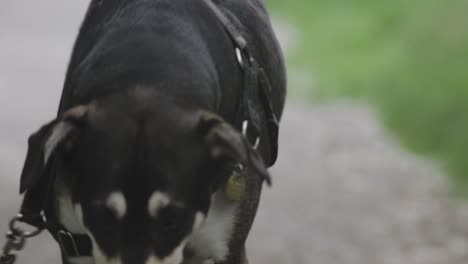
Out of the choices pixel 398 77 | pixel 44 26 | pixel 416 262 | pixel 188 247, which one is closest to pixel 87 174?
pixel 188 247

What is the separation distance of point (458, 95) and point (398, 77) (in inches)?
54.8

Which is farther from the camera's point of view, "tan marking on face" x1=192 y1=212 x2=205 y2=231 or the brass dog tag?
the brass dog tag

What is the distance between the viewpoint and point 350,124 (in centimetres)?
1112

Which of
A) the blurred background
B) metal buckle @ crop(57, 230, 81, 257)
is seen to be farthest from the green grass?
metal buckle @ crop(57, 230, 81, 257)

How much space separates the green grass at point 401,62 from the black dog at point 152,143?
5006mm

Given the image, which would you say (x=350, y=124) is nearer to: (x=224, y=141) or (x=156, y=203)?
(x=224, y=141)

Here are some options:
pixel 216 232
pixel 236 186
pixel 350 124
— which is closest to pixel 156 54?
pixel 236 186

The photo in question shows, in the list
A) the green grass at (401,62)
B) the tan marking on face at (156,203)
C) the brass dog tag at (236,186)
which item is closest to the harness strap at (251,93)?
the brass dog tag at (236,186)

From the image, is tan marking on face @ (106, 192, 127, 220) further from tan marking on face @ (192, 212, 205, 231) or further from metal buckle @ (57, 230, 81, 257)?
metal buckle @ (57, 230, 81, 257)

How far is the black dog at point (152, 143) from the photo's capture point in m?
3.90

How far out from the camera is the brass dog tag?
428cm

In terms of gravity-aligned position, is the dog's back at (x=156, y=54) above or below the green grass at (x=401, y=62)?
above

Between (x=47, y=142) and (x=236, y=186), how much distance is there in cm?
78

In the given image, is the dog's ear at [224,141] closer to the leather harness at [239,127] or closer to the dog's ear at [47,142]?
the dog's ear at [47,142]
